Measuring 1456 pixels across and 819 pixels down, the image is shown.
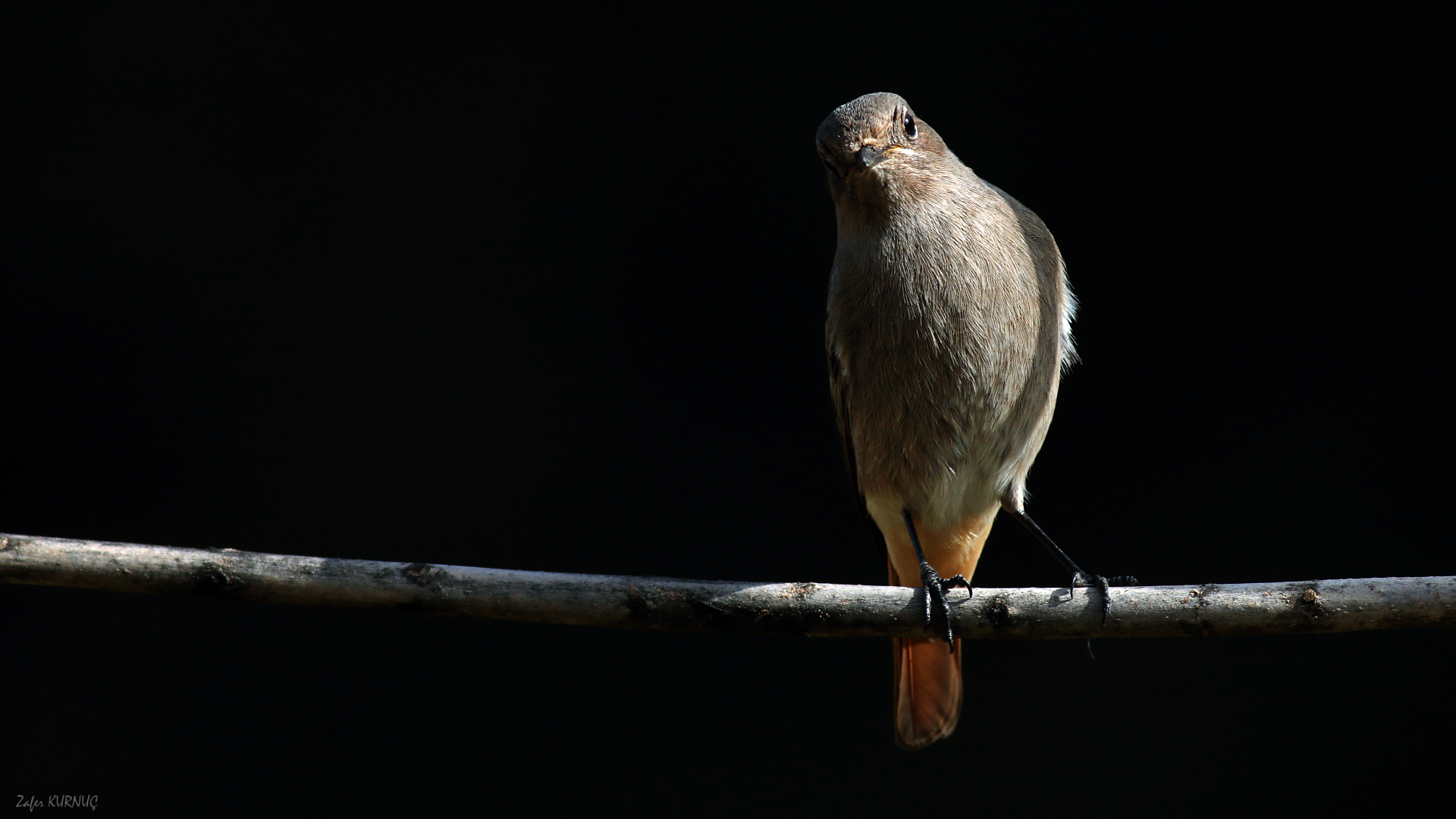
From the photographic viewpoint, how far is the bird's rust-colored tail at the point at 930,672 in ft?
7.72

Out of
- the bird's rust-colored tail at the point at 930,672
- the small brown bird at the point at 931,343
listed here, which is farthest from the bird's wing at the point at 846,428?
the bird's rust-colored tail at the point at 930,672

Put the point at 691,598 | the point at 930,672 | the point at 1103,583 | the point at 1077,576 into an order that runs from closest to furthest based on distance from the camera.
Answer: the point at 691,598 → the point at 1103,583 → the point at 1077,576 → the point at 930,672

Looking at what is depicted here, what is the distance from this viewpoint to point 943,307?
209 cm

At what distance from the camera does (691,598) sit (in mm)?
1703

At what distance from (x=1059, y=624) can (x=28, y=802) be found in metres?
2.79

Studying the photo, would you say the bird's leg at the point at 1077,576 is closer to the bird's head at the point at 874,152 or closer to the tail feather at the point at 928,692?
the tail feather at the point at 928,692

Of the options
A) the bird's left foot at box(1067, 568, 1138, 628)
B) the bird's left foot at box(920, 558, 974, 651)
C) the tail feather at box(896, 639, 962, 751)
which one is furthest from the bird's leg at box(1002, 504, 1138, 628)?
the tail feather at box(896, 639, 962, 751)

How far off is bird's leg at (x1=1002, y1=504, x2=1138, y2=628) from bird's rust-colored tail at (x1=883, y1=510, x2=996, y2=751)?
0.24 feet

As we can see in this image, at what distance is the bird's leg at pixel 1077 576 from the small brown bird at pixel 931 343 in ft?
0.05

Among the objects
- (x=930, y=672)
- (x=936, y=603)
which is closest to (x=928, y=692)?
(x=930, y=672)

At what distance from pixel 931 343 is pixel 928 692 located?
0.86 meters

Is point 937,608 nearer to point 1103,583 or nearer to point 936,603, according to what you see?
point 936,603

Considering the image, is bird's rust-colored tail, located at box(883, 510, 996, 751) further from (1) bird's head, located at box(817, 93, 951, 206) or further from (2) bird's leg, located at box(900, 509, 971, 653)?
(1) bird's head, located at box(817, 93, 951, 206)

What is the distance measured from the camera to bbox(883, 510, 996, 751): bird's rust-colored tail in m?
2.35
